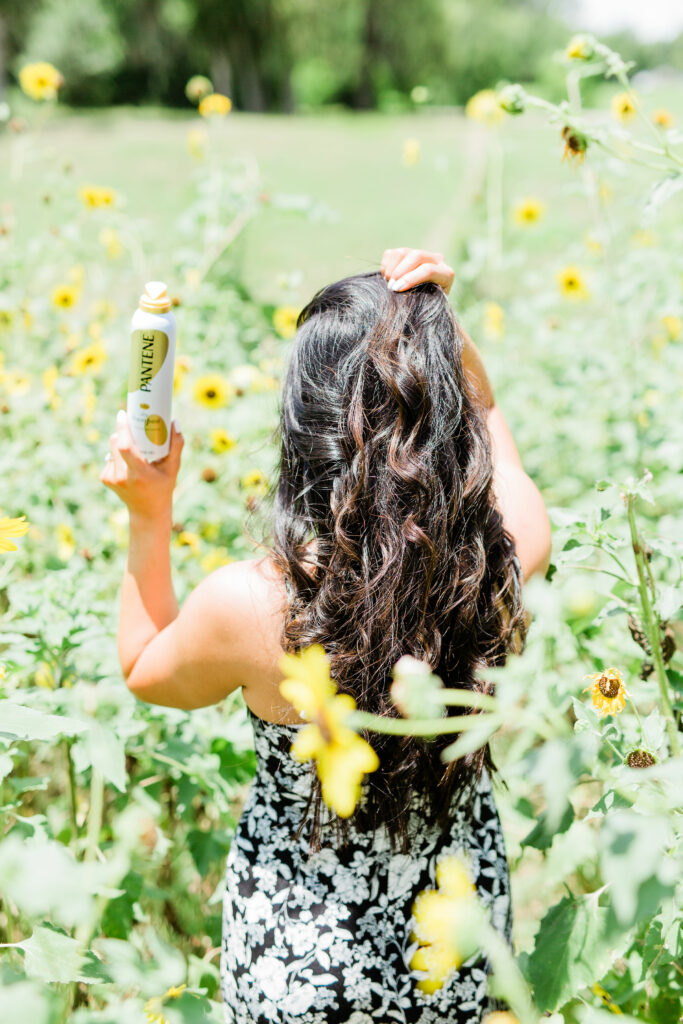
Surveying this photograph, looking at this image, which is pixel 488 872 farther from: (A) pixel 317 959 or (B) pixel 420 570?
(B) pixel 420 570

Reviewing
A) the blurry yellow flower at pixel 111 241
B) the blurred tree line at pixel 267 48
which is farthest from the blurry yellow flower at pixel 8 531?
the blurred tree line at pixel 267 48

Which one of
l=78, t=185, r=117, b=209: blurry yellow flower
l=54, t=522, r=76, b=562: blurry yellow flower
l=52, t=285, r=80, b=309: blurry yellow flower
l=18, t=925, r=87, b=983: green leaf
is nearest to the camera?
l=18, t=925, r=87, b=983: green leaf

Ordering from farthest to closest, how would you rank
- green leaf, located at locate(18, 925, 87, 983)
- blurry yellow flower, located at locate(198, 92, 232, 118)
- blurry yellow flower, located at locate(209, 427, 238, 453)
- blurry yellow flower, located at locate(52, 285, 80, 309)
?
blurry yellow flower, located at locate(198, 92, 232, 118) < blurry yellow flower, located at locate(52, 285, 80, 309) < blurry yellow flower, located at locate(209, 427, 238, 453) < green leaf, located at locate(18, 925, 87, 983)

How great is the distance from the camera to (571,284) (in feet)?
9.23

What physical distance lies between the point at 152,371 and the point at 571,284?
201cm

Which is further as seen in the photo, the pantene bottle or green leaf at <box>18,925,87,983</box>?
the pantene bottle

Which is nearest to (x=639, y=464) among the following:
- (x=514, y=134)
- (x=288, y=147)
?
(x=514, y=134)

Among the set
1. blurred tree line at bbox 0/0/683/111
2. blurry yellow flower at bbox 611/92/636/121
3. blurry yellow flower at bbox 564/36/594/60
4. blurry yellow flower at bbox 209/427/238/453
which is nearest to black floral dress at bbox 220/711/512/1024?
blurry yellow flower at bbox 209/427/238/453

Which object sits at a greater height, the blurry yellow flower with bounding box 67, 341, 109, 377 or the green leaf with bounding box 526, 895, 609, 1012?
the blurry yellow flower with bounding box 67, 341, 109, 377

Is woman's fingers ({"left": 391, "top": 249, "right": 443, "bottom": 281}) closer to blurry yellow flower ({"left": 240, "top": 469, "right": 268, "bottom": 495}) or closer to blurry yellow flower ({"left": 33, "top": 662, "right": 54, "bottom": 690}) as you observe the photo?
blurry yellow flower ({"left": 240, "top": 469, "right": 268, "bottom": 495})

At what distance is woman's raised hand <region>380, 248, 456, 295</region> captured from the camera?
111cm

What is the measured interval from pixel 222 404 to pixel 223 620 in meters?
1.07

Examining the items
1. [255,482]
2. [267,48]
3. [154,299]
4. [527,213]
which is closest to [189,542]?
[255,482]

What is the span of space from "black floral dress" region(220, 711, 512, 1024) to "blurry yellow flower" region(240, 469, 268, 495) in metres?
0.68
